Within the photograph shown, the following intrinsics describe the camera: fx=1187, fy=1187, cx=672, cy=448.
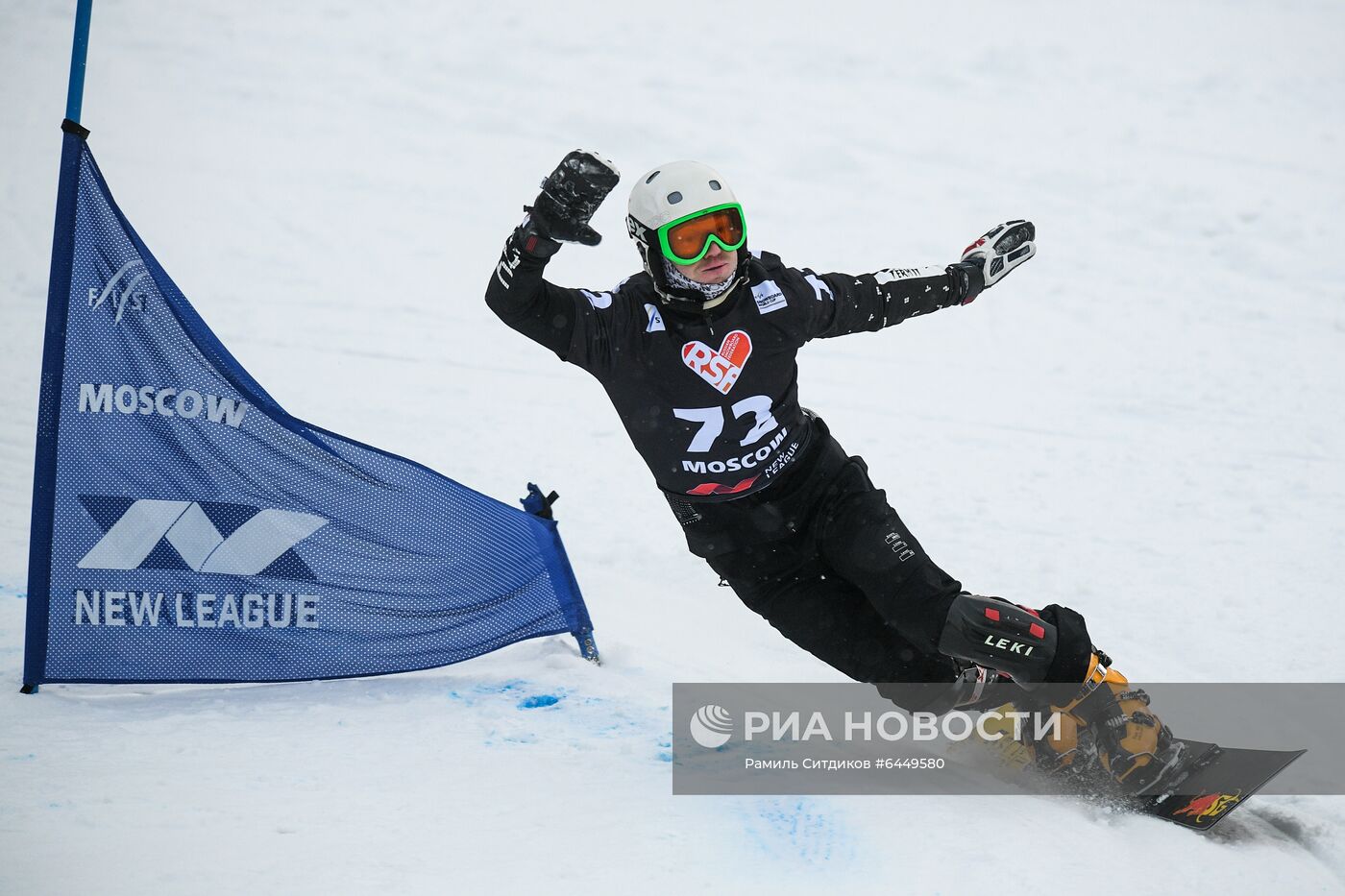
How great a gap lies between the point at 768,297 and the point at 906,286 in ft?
1.90

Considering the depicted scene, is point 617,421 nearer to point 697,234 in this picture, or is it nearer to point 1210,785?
point 697,234

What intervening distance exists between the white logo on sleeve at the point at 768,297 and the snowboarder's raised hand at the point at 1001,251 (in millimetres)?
884

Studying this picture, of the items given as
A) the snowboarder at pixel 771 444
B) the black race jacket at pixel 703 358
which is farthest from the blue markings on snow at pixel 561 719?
the black race jacket at pixel 703 358

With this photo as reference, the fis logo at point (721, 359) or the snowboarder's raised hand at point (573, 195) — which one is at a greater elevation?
the snowboarder's raised hand at point (573, 195)

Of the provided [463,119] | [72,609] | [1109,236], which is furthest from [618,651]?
[463,119]

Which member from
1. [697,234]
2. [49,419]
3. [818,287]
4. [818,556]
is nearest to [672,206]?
[697,234]

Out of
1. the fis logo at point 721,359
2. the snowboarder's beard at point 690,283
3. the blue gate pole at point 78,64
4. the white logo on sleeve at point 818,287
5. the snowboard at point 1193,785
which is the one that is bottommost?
the snowboard at point 1193,785

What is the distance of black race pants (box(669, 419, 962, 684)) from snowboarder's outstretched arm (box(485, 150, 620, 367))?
817mm

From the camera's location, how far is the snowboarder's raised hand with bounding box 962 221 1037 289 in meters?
4.50

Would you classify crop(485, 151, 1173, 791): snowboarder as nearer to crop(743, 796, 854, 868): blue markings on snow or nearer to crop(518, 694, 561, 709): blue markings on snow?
crop(743, 796, 854, 868): blue markings on snow

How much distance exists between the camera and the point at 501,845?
3.41 meters

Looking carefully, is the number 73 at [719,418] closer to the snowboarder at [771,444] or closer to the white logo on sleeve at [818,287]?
the snowboarder at [771,444]

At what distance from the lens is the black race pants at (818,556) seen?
4.22 meters

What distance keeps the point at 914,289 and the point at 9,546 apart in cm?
419
